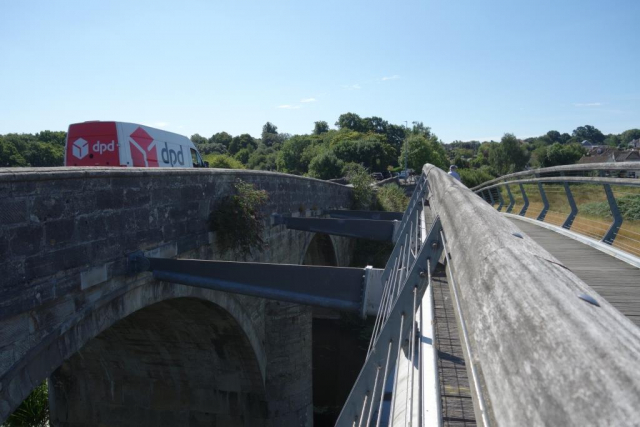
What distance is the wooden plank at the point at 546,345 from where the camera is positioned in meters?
0.48

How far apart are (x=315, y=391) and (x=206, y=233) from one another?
10.8 m

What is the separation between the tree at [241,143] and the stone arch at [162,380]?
8437 centimetres

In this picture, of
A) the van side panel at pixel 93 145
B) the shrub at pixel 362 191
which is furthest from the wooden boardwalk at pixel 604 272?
the shrub at pixel 362 191

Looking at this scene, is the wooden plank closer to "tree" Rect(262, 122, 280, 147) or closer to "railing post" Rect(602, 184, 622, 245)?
"railing post" Rect(602, 184, 622, 245)

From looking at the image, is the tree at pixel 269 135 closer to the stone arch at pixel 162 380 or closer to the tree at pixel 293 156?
the tree at pixel 293 156

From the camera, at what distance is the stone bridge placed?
11.2 ft

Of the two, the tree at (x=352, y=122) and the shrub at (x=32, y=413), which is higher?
the tree at (x=352, y=122)

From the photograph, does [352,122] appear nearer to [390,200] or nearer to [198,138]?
[198,138]

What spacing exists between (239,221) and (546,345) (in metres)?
5.92

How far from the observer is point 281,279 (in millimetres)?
4582

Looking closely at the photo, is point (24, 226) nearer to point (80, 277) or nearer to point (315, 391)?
point (80, 277)

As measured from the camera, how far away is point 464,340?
1006 mm

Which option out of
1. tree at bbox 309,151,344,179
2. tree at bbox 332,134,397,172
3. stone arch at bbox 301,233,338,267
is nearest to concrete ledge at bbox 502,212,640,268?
stone arch at bbox 301,233,338,267

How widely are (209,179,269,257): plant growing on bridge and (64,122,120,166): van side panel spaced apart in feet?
18.6
